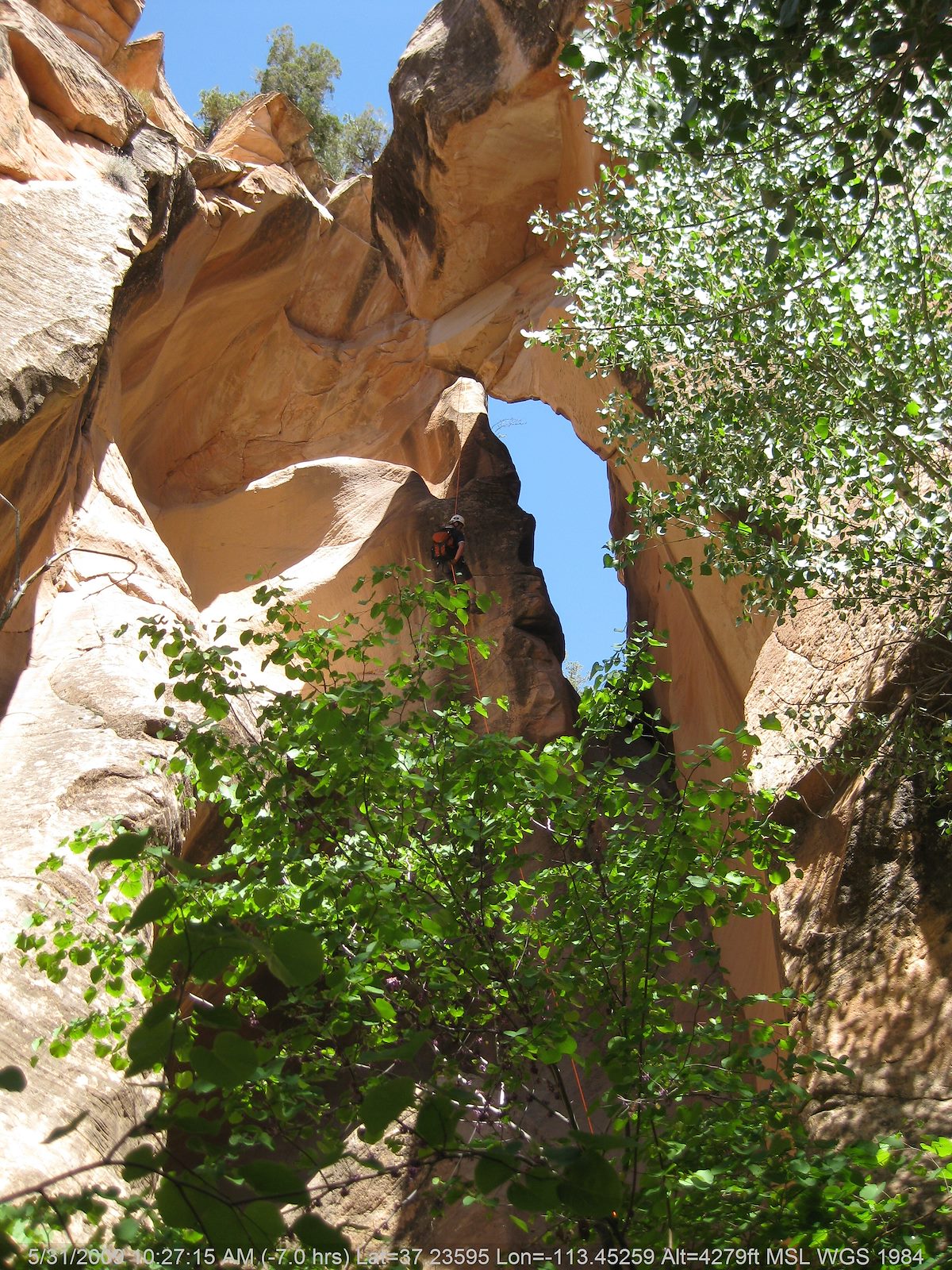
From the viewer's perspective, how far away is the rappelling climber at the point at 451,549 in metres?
15.2

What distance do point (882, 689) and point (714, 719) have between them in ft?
20.8

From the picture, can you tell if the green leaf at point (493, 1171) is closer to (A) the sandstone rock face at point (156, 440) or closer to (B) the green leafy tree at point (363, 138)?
(A) the sandstone rock face at point (156, 440)

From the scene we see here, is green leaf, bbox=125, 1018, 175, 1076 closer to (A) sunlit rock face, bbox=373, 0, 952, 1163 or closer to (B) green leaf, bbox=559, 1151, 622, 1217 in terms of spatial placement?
(B) green leaf, bbox=559, 1151, 622, 1217

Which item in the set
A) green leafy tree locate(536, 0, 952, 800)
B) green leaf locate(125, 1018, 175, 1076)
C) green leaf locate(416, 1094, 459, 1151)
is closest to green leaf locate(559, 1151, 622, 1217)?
green leaf locate(416, 1094, 459, 1151)

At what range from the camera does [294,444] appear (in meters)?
21.9

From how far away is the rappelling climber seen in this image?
1524 centimetres

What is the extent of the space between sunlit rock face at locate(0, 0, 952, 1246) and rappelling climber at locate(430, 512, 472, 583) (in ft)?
3.03

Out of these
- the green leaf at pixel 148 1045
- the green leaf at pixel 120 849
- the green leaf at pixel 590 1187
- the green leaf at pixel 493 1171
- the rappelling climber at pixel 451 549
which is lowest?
the green leaf at pixel 148 1045

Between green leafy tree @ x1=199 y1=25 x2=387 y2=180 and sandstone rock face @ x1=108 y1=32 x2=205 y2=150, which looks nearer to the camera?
sandstone rock face @ x1=108 y1=32 x2=205 y2=150

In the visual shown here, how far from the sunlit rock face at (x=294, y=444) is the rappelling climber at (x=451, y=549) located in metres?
0.92

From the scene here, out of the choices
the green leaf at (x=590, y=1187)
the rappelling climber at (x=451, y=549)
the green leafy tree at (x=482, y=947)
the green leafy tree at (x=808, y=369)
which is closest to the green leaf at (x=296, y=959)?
the green leaf at (x=590, y=1187)

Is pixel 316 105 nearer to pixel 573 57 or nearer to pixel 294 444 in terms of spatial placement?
pixel 294 444

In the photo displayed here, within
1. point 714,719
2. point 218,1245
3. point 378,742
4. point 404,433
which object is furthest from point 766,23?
point 404,433

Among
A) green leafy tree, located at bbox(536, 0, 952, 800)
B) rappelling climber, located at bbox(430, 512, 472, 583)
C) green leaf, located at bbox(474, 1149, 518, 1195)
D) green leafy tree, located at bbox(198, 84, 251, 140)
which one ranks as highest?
green leafy tree, located at bbox(198, 84, 251, 140)
